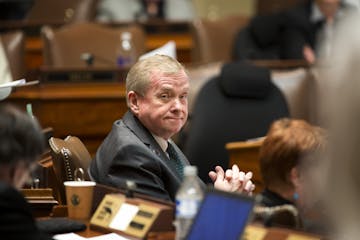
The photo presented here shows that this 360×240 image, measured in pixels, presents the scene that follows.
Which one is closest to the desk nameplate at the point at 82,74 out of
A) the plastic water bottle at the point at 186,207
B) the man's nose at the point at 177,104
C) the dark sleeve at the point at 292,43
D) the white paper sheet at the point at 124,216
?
the dark sleeve at the point at 292,43

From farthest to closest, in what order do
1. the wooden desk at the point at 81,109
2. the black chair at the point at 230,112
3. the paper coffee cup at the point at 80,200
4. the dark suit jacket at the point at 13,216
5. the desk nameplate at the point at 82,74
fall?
the desk nameplate at the point at 82,74, the wooden desk at the point at 81,109, the black chair at the point at 230,112, the paper coffee cup at the point at 80,200, the dark suit jacket at the point at 13,216

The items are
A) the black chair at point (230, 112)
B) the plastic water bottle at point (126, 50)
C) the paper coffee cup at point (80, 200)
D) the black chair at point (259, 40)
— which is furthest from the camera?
the black chair at point (259, 40)

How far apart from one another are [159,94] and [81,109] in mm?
2840

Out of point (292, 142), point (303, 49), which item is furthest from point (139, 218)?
point (303, 49)

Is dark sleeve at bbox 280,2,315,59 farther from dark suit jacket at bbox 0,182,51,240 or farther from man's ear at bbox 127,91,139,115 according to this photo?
Result: dark suit jacket at bbox 0,182,51,240

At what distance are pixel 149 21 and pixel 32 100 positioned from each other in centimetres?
294

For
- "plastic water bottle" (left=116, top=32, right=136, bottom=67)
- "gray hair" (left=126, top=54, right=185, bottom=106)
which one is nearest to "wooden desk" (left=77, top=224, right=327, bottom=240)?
"gray hair" (left=126, top=54, right=185, bottom=106)

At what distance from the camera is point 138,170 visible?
3.44m

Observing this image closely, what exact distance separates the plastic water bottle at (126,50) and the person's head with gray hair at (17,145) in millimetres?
4835

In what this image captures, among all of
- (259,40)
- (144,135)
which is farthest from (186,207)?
(259,40)

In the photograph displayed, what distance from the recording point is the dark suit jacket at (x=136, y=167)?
3.42 m

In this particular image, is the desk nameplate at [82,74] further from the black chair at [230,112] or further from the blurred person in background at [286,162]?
the blurred person in background at [286,162]

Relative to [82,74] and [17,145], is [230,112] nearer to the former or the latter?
[82,74]

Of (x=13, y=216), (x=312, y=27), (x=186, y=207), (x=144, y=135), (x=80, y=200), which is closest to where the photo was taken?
(x=13, y=216)
